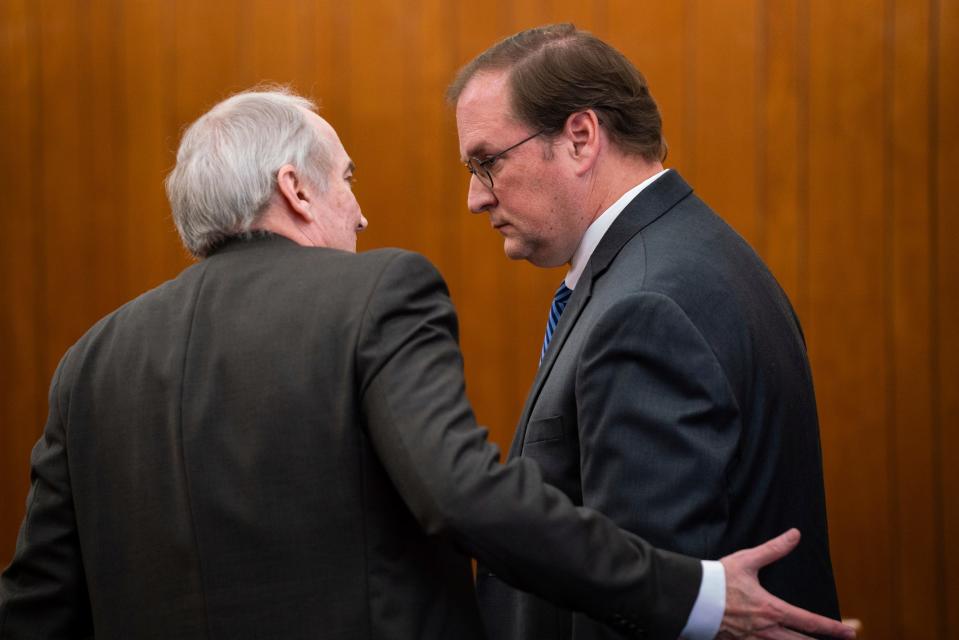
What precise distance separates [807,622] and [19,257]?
282 cm

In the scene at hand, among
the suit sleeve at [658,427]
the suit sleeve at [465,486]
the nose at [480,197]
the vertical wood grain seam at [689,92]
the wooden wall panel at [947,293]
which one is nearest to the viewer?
the suit sleeve at [465,486]

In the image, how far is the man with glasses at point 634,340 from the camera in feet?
4.82

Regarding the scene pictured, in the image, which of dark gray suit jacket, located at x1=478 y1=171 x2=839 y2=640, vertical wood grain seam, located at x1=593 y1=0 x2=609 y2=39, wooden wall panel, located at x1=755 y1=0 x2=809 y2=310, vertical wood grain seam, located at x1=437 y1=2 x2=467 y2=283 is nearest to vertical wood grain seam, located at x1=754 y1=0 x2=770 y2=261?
wooden wall panel, located at x1=755 y1=0 x2=809 y2=310

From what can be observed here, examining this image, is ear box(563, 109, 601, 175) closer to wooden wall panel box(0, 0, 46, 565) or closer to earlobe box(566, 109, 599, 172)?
earlobe box(566, 109, 599, 172)

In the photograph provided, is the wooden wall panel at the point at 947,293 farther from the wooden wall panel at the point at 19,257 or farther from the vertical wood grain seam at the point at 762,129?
the wooden wall panel at the point at 19,257

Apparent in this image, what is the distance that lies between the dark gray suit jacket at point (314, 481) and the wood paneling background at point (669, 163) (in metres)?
1.92

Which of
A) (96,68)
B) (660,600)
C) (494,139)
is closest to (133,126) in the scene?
(96,68)

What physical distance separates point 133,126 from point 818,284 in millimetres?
2092

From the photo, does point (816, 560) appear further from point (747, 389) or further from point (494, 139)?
point (494, 139)

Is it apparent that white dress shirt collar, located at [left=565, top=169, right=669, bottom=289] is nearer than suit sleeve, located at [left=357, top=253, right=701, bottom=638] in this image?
No

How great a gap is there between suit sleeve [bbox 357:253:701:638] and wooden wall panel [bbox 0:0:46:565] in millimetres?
2495

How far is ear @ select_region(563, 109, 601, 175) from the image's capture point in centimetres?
183

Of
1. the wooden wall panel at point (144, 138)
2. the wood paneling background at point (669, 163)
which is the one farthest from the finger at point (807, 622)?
the wooden wall panel at point (144, 138)

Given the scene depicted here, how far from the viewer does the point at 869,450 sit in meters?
3.09
